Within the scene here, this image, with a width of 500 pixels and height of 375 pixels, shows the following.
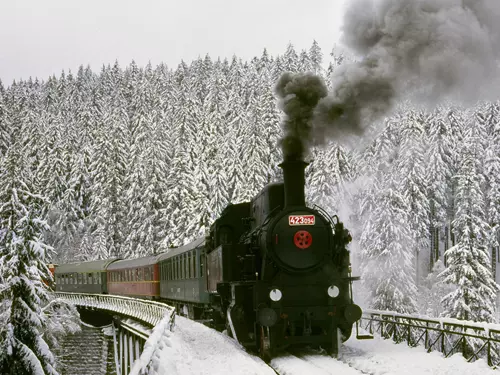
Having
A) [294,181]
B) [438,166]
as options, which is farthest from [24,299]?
[438,166]

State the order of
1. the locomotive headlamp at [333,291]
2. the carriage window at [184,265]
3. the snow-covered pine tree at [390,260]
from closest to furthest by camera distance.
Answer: the locomotive headlamp at [333,291], the carriage window at [184,265], the snow-covered pine tree at [390,260]

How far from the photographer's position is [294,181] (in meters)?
15.5

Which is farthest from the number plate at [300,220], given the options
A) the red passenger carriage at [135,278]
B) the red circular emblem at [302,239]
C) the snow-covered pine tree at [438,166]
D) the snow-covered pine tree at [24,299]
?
the snow-covered pine tree at [438,166]

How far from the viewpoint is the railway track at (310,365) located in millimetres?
12781

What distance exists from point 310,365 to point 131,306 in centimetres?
1989

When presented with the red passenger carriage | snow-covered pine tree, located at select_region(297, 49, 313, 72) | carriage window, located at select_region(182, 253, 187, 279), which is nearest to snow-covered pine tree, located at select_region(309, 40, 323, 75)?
snow-covered pine tree, located at select_region(297, 49, 313, 72)

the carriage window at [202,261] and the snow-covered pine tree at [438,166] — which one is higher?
the snow-covered pine tree at [438,166]

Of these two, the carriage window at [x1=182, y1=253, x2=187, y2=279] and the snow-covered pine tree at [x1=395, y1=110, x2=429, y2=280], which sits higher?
the snow-covered pine tree at [x1=395, y1=110, x2=429, y2=280]

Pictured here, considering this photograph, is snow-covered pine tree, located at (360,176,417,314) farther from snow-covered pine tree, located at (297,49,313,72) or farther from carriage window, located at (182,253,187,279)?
snow-covered pine tree, located at (297,49,313,72)

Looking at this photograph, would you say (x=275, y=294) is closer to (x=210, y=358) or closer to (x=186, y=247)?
(x=210, y=358)

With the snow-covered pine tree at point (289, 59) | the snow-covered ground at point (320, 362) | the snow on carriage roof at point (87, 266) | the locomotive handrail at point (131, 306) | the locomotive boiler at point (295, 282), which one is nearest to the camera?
the snow-covered ground at point (320, 362)

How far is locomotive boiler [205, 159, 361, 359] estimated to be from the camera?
1521 centimetres

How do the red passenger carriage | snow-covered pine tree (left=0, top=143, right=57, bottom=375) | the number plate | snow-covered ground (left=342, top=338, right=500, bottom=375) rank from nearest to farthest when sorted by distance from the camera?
1. snow-covered ground (left=342, top=338, right=500, bottom=375)
2. the number plate
3. snow-covered pine tree (left=0, top=143, right=57, bottom=375)
4. the red passenger carriage

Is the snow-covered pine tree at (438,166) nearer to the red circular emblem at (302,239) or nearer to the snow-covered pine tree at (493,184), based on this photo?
the snow-covered pine tree at (493,184)
